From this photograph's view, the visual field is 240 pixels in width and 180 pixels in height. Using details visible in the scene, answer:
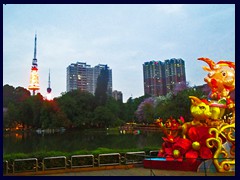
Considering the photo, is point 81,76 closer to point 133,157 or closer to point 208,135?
point 133,157

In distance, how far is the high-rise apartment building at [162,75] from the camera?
77125 mm

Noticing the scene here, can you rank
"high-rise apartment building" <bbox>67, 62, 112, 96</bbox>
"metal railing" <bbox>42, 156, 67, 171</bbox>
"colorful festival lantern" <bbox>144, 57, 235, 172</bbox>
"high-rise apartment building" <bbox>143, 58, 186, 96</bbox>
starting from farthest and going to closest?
"high-rise apartment building" <bbox>67, 62, 112, 96</bbox> < "high-rise apartment building" <bbox>143, 58, 186, 96</bbox> < "metal railing" <bbox>42, 156, 67, 171</bbox> < "colorful festival lantern" <bbox>144, 57, 235, 172</bbox>

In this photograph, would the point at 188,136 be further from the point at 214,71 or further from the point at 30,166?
the point at 30,166

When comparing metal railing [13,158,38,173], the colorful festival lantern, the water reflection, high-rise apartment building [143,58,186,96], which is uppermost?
high-rise apartment building [143,58,186,96]

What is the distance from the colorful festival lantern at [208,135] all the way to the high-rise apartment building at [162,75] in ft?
219

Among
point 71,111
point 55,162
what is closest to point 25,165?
point 55,162

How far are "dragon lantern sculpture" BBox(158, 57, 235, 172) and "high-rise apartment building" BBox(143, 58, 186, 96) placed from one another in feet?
219

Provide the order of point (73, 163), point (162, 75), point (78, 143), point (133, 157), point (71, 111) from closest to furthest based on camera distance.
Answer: point (73, 163)
point (133, 157)
point (78, 143)
point (71, 111)
point (162, 75)

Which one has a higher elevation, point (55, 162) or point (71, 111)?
point (71, 111)

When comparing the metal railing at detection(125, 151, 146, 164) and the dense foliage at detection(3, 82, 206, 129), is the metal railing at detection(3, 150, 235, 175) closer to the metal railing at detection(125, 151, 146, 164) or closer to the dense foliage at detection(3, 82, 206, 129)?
the metal railing at detection(125, 151, 146, 164)

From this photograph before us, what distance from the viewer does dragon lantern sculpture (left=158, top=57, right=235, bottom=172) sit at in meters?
8.36

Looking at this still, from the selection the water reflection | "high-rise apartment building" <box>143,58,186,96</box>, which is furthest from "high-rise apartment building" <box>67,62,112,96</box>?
the water reflection

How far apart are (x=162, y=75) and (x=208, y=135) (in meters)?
74.5

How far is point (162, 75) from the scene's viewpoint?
270 ft
